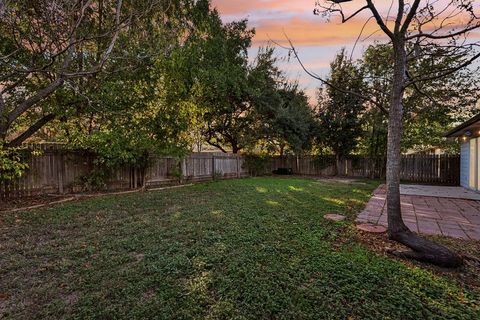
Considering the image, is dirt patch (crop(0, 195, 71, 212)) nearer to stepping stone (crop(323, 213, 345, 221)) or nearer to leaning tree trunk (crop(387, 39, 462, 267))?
stepping stone (crop(323, 213, 345, 221))

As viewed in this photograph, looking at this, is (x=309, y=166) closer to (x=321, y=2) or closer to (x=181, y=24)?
(x=181, y=24)

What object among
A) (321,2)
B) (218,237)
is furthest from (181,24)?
(218,237)

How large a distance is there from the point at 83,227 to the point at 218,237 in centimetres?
238

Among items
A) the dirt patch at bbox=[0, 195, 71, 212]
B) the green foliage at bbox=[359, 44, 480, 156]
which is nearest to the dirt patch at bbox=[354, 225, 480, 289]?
the green foliage at bbox=[359, 44, 480, 156]

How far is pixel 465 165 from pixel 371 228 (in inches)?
348

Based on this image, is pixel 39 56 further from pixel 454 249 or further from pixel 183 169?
pixel 454 249

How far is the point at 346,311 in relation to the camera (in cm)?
186

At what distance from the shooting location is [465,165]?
31.3 ft

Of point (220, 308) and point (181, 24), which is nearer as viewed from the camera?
point (220, 308)

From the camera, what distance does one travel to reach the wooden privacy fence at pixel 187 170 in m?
6.70

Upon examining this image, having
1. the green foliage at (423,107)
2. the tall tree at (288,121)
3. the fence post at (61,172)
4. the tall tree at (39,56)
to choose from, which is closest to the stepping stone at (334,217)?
the tall tree at (39,56)

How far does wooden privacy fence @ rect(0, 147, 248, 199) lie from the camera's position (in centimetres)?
652

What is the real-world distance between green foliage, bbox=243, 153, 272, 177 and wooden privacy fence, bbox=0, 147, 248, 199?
2772mm

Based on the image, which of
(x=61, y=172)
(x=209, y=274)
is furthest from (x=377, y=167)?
(x=61, y=172)
